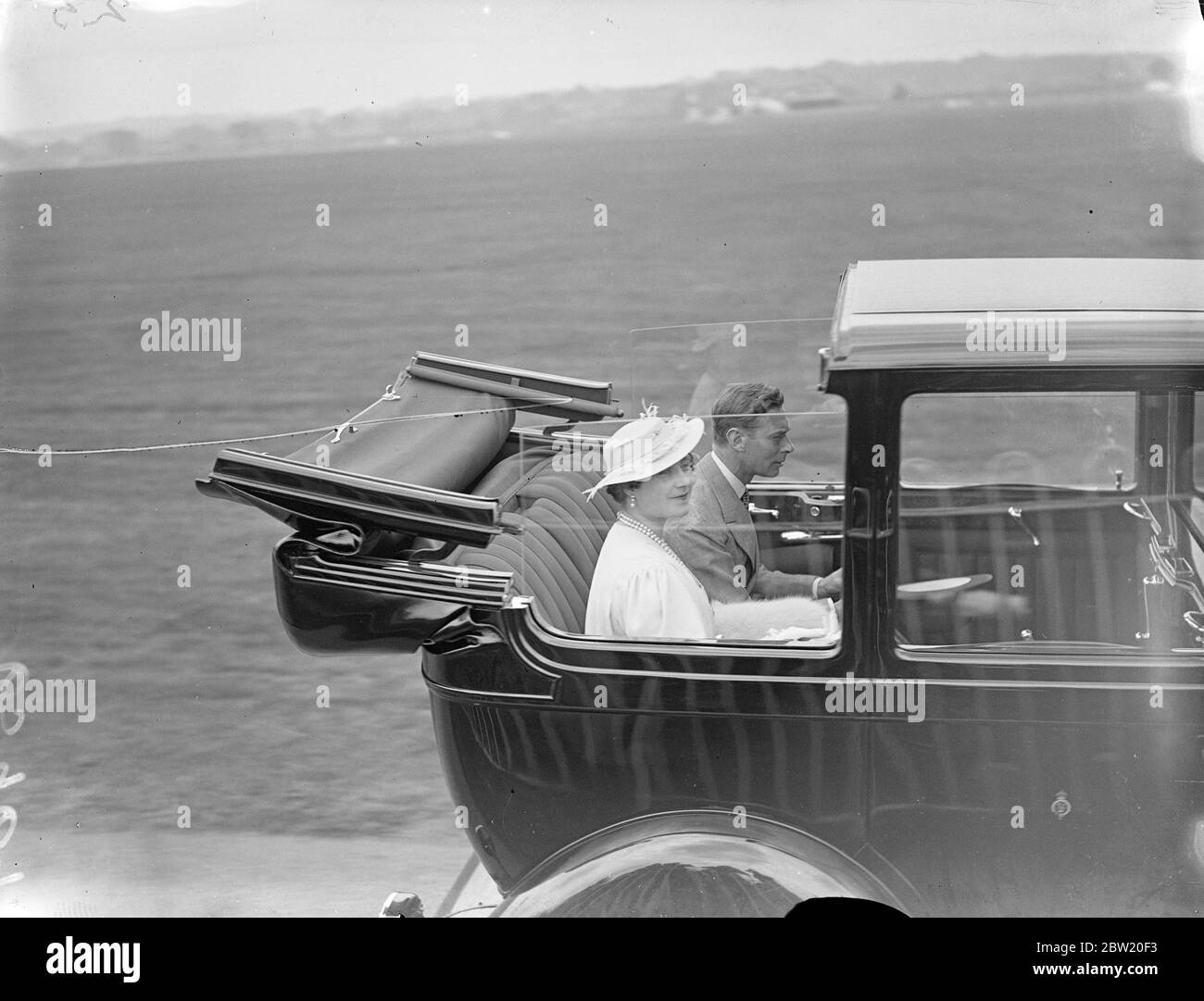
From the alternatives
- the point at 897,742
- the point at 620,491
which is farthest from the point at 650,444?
the point at 897,742

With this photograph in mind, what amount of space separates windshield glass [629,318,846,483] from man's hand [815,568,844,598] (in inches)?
6.2

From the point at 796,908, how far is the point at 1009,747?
0.42 m

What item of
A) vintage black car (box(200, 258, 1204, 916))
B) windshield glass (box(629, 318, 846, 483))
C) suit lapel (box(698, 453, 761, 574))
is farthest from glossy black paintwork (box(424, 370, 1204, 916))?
suit lapel (box(698, 453, 761, 574))

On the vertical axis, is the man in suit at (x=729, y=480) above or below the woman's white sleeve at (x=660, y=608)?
above

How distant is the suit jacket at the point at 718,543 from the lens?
1.96 meters

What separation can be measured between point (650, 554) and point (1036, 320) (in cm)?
70

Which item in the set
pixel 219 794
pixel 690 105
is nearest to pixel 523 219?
pixel 690 105

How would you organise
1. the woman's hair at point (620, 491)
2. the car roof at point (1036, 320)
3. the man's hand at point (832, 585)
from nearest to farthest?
the car roof at point (1036, 320) → the man's hand at point (832, 585) → the woman's hair at point (620, 491)

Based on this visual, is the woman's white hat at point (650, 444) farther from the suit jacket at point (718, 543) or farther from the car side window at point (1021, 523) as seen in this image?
the car side window at point (1021, 523)

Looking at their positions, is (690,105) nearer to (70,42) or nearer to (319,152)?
(319,152)

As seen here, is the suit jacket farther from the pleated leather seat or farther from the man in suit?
the pleated leather seat

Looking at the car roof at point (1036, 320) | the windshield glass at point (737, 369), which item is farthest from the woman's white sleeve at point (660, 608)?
the car roof at point (1036, 320)

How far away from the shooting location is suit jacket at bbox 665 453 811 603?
6.45 feet

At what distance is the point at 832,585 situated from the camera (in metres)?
1.94
